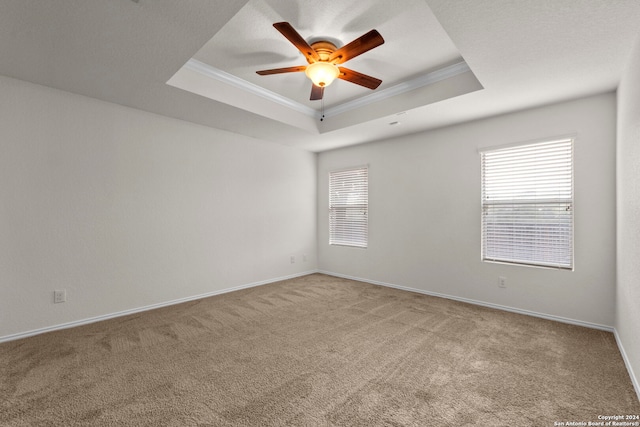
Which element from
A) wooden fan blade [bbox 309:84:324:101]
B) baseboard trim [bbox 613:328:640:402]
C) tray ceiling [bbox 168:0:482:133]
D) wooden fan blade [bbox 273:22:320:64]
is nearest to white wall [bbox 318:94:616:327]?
baseboard trim [bbox 613:328:640:402]

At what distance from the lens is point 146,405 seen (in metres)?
1.78

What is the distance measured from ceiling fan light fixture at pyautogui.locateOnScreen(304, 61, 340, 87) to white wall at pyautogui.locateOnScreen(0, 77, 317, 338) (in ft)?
7.46

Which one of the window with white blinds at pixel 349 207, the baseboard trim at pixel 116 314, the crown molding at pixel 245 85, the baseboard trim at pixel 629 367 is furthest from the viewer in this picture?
the window with white blinds at pixel 349 207

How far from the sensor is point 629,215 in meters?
2.23

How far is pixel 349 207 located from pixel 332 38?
3211mm

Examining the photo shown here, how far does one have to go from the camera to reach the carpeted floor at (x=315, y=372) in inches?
67.3

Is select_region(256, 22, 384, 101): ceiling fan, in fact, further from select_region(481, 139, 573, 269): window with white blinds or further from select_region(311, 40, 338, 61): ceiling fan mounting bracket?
select_region(481, 139, 573, 269): window with white blinds

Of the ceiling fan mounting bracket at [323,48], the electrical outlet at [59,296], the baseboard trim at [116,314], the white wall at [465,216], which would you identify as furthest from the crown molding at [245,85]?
the baseboard trim at [116,314]

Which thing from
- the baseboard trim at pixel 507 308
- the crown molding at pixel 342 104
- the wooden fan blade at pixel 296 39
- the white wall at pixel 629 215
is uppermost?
the crown molding at pixel 342 104

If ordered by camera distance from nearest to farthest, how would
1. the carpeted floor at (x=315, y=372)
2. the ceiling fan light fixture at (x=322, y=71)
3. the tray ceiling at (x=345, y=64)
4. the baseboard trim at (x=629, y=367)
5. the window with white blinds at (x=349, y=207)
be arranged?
the carpeted floor at (x=315, y=372) < the baseboard trim at (x=629, y=367) < the tray ceiling at (x=345, y=64) < the ceiling fan light fixture at (x=322, y=71) < the window with white blinds at (x=349, y=207)

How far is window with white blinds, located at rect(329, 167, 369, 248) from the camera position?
523 cm

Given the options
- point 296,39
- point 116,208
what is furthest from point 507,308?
point 116,208

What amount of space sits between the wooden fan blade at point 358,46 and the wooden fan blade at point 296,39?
0.16 m

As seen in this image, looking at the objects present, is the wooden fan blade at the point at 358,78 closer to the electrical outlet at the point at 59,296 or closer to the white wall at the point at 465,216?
the white wall at the point at 465,216
